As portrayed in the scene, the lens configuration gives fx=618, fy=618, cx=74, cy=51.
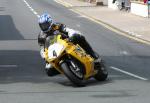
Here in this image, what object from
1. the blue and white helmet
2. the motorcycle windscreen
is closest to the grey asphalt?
the motorcycle windscreen

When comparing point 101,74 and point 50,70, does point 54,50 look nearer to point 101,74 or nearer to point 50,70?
point 50,70

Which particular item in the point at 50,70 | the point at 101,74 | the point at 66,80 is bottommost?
the point at 66,80

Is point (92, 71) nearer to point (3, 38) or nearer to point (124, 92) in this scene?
point (124, 92)

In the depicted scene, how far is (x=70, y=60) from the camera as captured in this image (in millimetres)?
12938

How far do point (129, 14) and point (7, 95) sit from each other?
2747 cm

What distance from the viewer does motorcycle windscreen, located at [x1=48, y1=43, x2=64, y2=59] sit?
42.2 ft

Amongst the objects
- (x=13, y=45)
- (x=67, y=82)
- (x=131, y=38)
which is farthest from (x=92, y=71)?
(x=131, y=38)

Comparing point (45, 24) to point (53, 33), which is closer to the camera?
point (45, 24)

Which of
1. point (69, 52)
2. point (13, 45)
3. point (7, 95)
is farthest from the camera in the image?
point (13, 45)

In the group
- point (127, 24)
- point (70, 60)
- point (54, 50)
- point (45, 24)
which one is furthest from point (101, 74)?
point (127, 24)

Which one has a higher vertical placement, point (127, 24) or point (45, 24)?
point (45, 24)

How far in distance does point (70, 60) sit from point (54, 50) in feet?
1.30

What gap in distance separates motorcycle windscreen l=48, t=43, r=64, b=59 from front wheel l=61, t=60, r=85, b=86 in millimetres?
253

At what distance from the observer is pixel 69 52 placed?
507 inches
